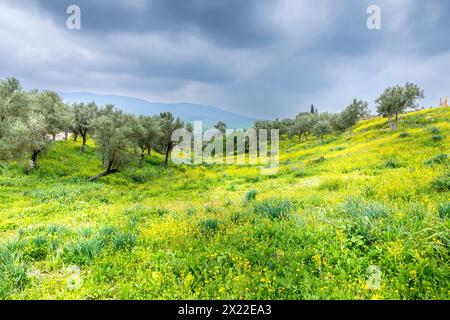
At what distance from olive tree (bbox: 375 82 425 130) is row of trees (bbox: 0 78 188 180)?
3982cm

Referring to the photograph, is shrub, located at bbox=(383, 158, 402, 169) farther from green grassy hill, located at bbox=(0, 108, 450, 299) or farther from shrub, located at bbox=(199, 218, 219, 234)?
shrub, located at bbox=(199, 218, 219, 234)

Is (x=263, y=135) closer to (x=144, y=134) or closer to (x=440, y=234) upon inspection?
(x=144, y=134)

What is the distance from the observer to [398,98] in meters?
40.9

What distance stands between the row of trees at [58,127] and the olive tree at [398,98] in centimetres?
3982

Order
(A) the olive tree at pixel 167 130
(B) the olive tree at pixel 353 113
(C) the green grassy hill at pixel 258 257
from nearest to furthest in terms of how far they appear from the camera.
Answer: (C) the green grassy hill at pixel 258 257 < (A) the olive tree at pixel 167 130 < (B) the olive tree at pixel 353 113

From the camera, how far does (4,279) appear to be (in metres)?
4.45

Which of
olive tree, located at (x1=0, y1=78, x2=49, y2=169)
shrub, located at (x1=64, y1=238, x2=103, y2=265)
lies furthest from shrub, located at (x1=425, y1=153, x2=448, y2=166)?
olive tree, located at (x1=0, y1=78, x2=49, y2=169)

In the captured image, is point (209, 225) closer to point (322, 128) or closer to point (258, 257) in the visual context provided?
point (258, 257)

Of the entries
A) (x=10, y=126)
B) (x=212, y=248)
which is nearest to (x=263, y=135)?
(x=10, y=126)

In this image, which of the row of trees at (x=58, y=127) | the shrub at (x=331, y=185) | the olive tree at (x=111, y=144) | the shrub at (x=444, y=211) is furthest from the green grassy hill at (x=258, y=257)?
the olive tree at (x=111, y=144)

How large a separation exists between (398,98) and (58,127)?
58809mm

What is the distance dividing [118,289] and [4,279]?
2478 mm

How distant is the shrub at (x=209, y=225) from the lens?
22.3 feet

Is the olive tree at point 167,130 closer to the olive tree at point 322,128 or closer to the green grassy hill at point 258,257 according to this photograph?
the green grassy hill at point 258,257
